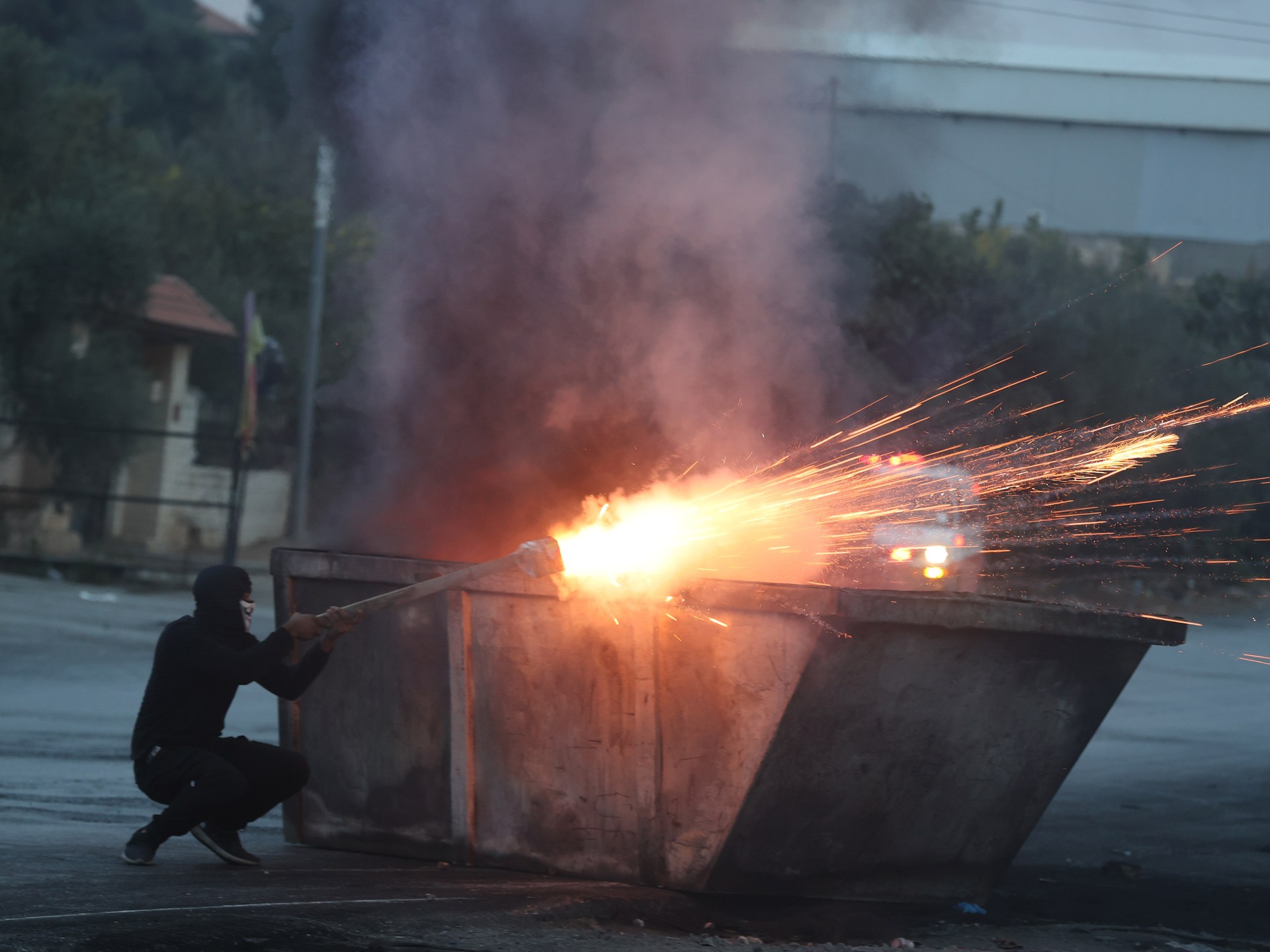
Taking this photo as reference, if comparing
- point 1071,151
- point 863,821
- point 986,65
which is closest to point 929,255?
point 1071,151

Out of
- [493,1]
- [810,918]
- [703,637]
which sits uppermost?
[493,1]

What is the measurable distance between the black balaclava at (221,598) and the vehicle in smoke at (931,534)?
15.1 feet

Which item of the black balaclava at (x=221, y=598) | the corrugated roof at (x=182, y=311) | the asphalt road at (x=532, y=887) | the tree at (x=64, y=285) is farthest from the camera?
the corrugated roof at (x=182, y=311)

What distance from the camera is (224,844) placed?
5.50 metres

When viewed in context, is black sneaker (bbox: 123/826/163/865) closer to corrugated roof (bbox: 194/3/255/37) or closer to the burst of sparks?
the burst of sparks

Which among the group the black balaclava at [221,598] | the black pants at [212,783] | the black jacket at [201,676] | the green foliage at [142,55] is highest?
the green foliage at [142,55]

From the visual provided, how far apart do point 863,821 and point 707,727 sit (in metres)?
0.70

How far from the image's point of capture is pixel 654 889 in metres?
5.16

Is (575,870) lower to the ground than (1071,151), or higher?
lower

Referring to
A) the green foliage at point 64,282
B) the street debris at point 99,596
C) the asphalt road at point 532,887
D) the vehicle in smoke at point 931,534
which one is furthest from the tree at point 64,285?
the vehicle in smoke at point 931,534

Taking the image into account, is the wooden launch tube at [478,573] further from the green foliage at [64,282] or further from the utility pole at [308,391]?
the green foliage at [64,282]

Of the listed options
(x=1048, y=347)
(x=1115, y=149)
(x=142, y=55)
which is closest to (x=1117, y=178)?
(x=1115, y=149)

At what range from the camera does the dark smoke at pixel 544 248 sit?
7.50m

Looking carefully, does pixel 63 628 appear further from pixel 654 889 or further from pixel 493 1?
Answer: pixel 654 889
